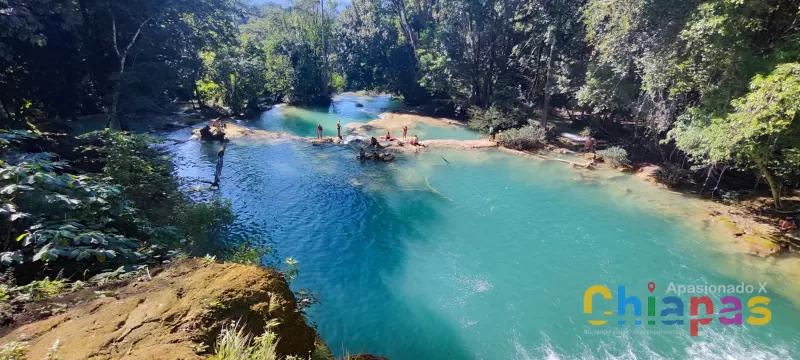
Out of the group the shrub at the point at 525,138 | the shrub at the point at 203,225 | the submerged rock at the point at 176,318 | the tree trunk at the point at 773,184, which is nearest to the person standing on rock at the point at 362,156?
the shrub at the point at 525,138

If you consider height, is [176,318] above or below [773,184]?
above

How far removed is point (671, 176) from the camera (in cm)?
1911

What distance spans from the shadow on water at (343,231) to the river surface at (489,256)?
0.19 feet

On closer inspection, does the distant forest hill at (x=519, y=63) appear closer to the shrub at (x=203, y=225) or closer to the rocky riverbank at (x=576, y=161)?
the rocky riverbank at (x=576, y=161)

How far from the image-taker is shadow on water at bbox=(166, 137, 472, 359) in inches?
374

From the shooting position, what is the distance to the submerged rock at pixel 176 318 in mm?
3215

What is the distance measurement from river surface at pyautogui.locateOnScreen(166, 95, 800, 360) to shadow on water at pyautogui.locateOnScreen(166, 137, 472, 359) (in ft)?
Result: 0.19

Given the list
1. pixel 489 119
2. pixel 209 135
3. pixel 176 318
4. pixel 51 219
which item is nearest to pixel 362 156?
pixel 209 135

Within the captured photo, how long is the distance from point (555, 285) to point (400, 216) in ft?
23.0

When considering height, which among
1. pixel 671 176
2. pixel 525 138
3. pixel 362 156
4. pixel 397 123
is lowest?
pixel 362 156

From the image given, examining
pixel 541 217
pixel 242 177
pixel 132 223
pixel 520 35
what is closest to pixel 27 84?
pixel 242 177

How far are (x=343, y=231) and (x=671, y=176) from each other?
58.7 feet

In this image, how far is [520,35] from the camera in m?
33.4

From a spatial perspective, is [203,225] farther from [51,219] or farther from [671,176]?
[671,176]
